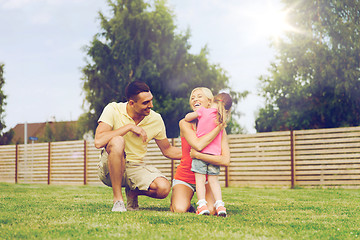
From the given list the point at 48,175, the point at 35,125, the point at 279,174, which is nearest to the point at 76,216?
the point at 279,174

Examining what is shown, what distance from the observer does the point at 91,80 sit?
2427 centimetres

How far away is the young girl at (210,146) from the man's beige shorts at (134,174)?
20.7 inches

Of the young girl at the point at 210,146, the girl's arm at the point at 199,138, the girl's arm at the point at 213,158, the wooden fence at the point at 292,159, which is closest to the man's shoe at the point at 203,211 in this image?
the young girl at the point at 210,146

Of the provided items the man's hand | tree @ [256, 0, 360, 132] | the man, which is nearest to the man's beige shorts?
the man

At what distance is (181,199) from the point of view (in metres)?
4.27

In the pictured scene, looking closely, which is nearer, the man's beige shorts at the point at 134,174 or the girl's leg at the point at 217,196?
the girl's leg at the point at 217,196

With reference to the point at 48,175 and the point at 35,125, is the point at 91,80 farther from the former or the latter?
the point at 35,125

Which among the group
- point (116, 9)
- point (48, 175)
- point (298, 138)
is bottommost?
point (48, 175)

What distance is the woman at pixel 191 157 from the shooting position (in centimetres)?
407

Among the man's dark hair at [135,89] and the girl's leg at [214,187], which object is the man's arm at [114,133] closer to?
the man's dark hair at [135,89]

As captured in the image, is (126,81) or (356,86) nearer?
(356,86)

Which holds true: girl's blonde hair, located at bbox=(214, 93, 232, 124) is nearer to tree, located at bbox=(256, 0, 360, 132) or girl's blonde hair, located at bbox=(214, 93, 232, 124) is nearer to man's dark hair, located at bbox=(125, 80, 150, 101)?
man's dark hair, located at bbox=(125, 80, 150, 101)

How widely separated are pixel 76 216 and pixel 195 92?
1756mm

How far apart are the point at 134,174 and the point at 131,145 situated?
0.33 meters
